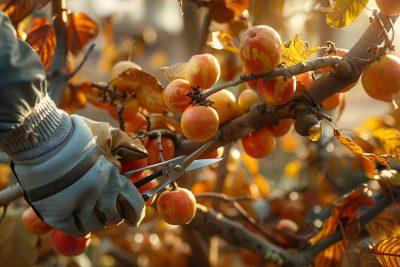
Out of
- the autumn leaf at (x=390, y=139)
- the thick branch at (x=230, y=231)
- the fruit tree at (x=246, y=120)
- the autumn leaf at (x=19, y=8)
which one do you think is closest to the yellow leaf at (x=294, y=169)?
the fruit tree at (x=246, y=120)

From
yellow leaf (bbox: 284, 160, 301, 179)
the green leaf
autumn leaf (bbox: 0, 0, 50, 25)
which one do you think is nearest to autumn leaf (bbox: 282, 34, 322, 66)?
autumn leaf (bbox: 0, 0, 50, 25)

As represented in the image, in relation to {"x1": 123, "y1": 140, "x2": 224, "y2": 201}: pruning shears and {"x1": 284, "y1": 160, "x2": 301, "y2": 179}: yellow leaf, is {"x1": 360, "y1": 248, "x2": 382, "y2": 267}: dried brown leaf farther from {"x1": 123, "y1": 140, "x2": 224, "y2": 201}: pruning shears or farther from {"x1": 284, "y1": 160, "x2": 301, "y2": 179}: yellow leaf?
{"x1": 284, "y1": 160, "x2": 301, "y2": 179}: yellow leaf

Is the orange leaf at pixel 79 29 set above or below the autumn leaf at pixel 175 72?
below

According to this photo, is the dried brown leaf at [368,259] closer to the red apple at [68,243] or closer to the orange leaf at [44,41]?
the red apple at [68,243]

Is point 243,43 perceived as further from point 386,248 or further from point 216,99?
point 386,248

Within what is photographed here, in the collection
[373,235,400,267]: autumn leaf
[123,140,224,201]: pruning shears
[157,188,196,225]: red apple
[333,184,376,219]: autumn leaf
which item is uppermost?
[123,140,224,201]: pruning shears

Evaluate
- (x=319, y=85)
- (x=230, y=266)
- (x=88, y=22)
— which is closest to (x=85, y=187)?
(x=319, y=85)
